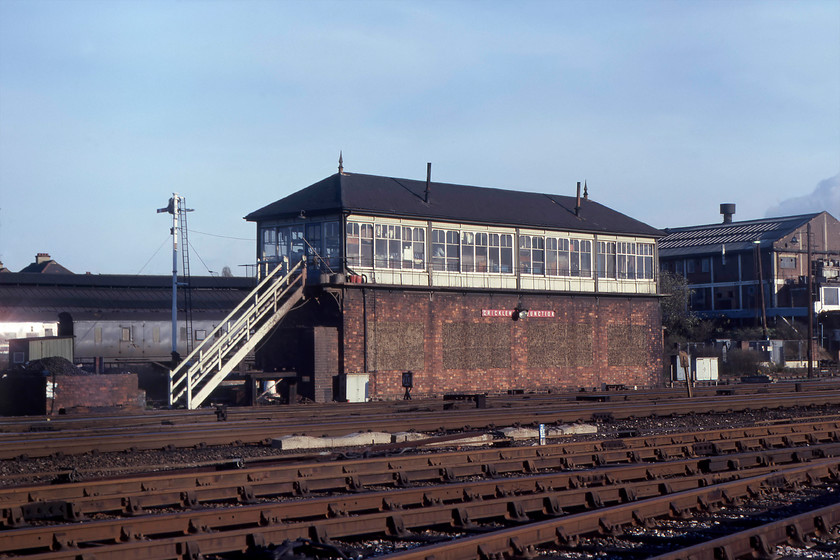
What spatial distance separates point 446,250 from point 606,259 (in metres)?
8.17

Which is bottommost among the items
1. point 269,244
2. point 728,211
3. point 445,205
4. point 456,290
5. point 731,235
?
point 456,290

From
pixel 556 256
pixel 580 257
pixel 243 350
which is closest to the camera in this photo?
pixel 243 350

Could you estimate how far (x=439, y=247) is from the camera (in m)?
34.2

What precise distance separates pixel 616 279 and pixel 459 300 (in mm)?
8380

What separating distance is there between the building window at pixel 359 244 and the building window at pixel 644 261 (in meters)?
13.4

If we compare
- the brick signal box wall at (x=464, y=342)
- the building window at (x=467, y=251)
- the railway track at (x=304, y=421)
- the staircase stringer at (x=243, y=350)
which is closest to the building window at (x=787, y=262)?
the brick signal box wall at (x=464, y=342)

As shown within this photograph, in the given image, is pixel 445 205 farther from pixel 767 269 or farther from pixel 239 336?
pixel 767 269

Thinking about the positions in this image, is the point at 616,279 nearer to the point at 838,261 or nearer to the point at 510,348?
the point at 510,348

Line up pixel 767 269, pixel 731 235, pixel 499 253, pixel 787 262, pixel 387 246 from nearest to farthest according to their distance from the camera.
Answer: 1. pixel 387 246
2. pixel 499 253
3. pixel 767 269
4. pixel 787 262
5. pixel 731 235

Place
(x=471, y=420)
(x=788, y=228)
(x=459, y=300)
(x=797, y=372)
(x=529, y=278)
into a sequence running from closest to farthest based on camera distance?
(x=471, y=420) → (x=459, y=300) → (x=529, y=278) → (x=797, y=372) → (x=788, y=228)

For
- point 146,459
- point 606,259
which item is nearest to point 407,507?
point 146,459

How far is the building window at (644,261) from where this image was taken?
40.3m

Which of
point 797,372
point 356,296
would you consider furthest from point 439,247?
point 797,372

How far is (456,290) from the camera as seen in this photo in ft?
112
